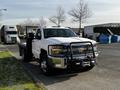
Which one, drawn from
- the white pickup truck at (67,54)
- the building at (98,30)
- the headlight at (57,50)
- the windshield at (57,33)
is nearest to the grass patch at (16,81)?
the white pickup truck at (67,54)

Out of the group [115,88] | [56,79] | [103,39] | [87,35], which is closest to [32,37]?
[56,79]

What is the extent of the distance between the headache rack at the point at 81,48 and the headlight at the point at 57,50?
0.34 metres

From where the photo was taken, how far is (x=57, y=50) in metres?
11.4

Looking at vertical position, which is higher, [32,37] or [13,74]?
[32,37]

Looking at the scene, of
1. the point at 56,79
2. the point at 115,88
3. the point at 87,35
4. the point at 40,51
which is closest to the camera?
the point at 115,88

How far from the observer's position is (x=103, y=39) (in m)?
47.2

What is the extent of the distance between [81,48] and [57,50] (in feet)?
3.03

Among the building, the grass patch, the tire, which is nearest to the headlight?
the tire

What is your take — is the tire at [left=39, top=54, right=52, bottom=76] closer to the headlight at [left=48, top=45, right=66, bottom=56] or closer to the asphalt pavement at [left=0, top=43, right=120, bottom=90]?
the asphalt pavement at [left=0, top=43, right=120, bottom=90]

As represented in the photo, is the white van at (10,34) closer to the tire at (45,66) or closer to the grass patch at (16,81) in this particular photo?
the grass patch at (16,81)

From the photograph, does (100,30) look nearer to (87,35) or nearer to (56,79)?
(87,35)

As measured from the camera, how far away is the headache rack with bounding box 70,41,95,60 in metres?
11.3

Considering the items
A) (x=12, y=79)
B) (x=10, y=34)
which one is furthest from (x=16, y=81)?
(x=10, y=34)

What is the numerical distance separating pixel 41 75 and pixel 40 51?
1.28 m
